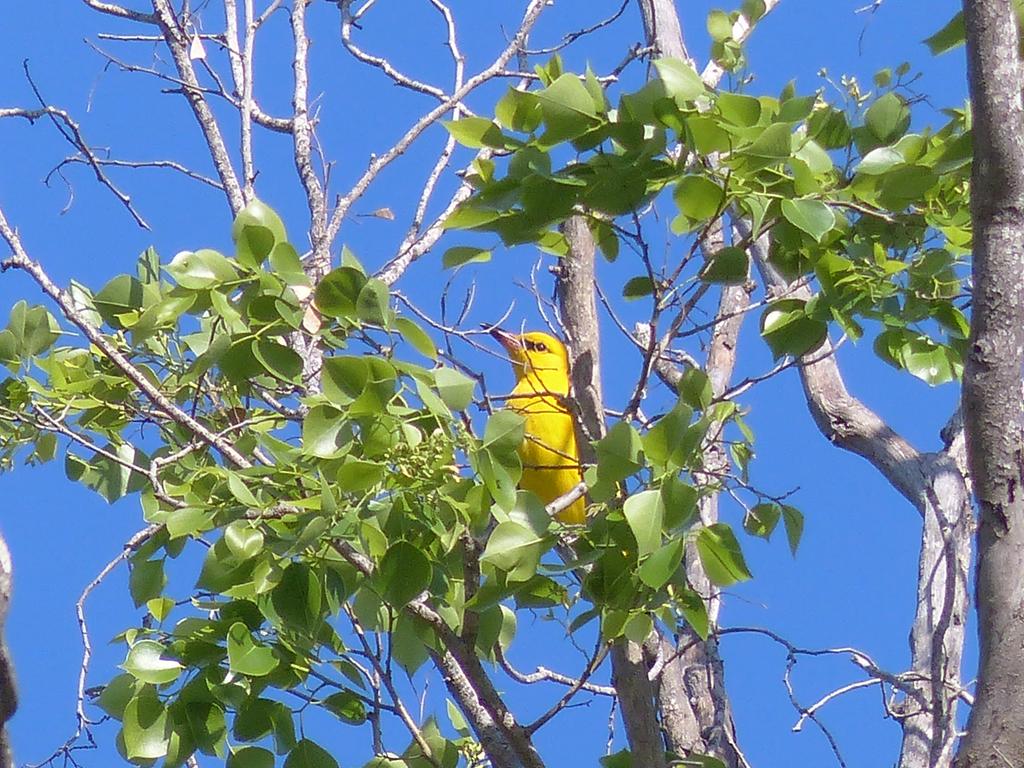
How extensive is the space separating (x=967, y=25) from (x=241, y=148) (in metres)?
1.97

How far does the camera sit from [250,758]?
208 cm

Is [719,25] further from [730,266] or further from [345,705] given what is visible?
[345,705]

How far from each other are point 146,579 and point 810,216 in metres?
1.19

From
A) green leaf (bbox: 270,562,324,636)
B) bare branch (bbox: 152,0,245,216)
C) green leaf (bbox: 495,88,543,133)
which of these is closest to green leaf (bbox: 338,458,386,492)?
green leaf (bbox: 270,562,324,636)

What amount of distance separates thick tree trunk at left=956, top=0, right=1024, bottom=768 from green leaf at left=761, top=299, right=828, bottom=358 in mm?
337

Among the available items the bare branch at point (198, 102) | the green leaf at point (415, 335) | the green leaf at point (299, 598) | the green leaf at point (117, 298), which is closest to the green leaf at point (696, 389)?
the green leaf at point (415, 335)

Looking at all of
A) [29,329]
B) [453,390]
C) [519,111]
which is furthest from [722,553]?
[29,329]

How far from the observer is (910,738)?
3.02 meters

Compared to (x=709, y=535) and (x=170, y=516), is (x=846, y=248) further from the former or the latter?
(x=170, y=516)

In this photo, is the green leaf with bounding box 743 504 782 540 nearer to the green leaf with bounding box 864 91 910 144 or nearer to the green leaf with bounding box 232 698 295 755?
the green leaf with bounding box 864 91 910 144

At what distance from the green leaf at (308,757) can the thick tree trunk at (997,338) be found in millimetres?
929

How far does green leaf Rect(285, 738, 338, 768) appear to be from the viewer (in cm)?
210

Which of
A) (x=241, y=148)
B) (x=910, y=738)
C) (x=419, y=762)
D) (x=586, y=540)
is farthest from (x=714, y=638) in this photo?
(x=241, y=148)

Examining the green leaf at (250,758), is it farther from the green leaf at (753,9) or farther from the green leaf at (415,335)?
the green leaf at (753,9)
